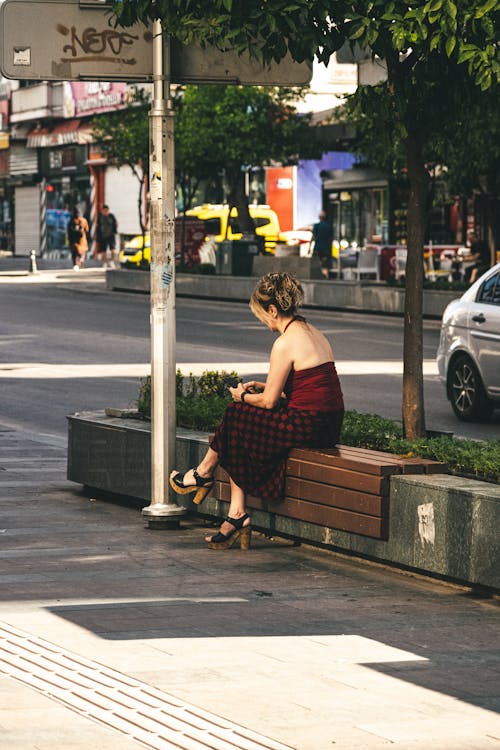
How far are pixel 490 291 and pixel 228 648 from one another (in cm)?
998

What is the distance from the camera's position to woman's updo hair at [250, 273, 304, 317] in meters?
9.06

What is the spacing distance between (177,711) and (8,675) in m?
0.79

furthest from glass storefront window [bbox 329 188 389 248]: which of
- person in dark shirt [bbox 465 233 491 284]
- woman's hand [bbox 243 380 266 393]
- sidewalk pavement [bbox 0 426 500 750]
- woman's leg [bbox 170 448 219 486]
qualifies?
sidewalk pavement [bbox 0 426 500 750]

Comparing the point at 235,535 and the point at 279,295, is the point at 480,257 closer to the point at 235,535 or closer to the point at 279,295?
the point at 279,295

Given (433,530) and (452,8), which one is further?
(452,8)

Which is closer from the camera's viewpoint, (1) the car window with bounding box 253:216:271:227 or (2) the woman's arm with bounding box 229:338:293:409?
(2) the woman's arm with bounding box 229:338:293:409

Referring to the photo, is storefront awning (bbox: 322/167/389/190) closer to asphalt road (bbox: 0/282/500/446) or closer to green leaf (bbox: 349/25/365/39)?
asphalt road (bbox: 0/282/500/446)

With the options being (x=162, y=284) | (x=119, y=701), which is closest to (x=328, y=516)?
(x=162, y=284)

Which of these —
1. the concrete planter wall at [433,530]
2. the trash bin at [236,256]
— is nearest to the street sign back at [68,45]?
the concrete planter wall at [433,530]

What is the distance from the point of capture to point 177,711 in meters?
5.57

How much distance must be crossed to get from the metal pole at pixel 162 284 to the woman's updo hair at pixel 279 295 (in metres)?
0.68

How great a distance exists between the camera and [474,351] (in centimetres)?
1616

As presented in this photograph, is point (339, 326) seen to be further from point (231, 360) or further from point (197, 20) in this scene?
point (197, 20)

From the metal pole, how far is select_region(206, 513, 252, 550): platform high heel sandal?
70 cm
